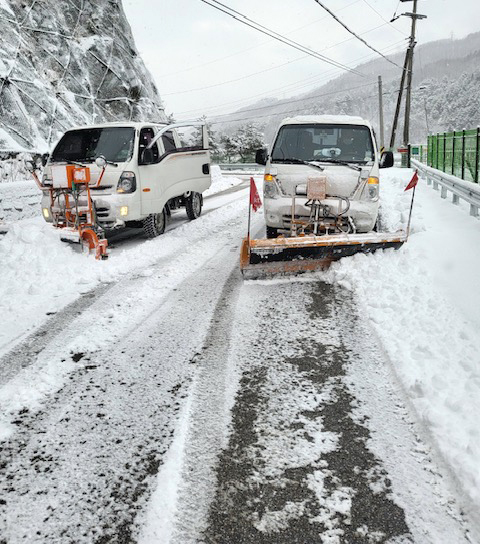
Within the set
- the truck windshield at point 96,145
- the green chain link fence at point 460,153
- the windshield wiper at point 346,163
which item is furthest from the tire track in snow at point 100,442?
the green chain link fence at point 460,153

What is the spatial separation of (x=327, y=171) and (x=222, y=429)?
475cm

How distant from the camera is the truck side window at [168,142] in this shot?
29.3ft

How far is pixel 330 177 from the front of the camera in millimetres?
6438

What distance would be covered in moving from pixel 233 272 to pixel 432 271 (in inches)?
104

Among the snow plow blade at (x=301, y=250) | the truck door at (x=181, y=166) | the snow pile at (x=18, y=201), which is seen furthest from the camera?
the snow pile at (x=18, y=201)

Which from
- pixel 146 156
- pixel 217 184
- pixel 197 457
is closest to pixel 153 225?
pixel 146 156

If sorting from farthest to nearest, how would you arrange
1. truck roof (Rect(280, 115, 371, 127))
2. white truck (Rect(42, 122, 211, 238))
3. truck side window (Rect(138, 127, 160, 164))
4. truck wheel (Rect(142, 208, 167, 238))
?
1. truck wheel (Rect(142, 208, 167, 238))
2. truck side window (Rect(138, 127, 160, 164))
3. white truck (Rect(42, 122, 211, 238))
4. truck roof (Rect(280, 115, 371, 127))

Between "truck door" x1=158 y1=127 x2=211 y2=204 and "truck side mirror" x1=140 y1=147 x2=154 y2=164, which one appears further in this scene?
"truck door" x1=158 y1=127 x2=211 y2=204

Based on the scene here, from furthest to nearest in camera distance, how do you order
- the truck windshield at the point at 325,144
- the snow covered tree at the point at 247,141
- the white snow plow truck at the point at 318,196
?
the snow covered tree at the point at 247,141 → the truck windshield at the point at 325,144 → the white snow plow truck at the point at 318,196

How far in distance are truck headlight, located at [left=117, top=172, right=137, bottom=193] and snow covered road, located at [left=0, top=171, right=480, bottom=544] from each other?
317 cm

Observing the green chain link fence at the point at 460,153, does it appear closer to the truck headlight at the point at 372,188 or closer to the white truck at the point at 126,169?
the truck headlight at the point at 372,188

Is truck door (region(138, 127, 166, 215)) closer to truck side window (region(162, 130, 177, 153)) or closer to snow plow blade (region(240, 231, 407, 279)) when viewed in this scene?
truck side window (region(162, 130, 177, 153))

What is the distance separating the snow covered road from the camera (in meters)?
2.06

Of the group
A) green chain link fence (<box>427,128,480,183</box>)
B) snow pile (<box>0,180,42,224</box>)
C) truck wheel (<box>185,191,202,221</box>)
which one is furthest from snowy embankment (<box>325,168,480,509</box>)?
snow pile (<box>0,180,42,224</box>)
